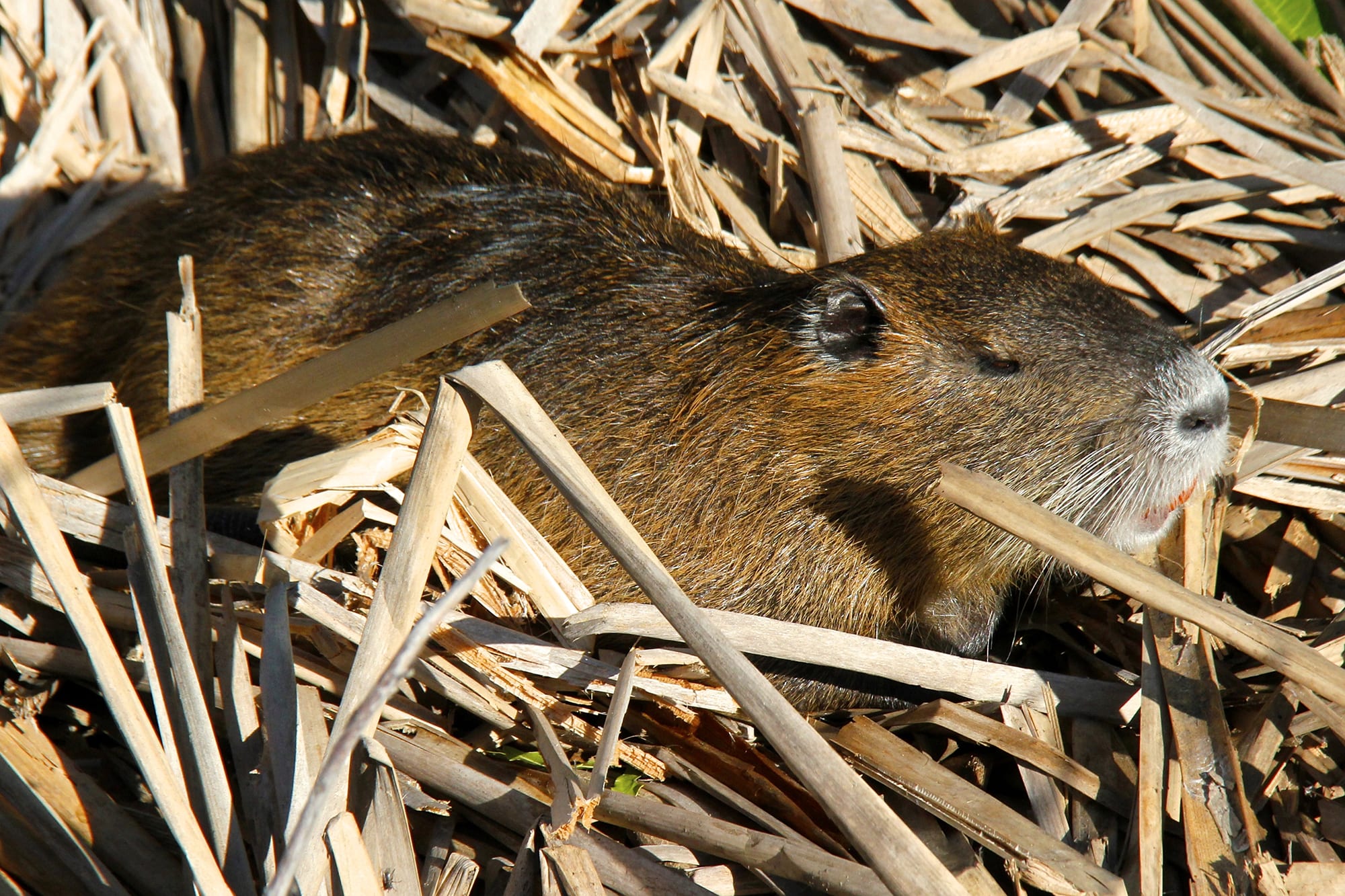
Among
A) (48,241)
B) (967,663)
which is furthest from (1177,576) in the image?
(48,241)

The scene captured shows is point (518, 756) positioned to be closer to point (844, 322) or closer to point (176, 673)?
point (176, 673)

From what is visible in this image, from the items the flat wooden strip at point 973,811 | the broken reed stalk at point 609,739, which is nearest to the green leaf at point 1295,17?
the flat wooden strip at point 973,811

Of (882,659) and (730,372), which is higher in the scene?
(730,372)

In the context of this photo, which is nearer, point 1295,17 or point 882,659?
point 882,659

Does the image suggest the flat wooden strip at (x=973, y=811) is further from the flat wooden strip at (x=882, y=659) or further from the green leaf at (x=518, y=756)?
the green leaf at (x=518, y=756)

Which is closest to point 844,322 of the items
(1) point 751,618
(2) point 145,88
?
(1) point 751,618
